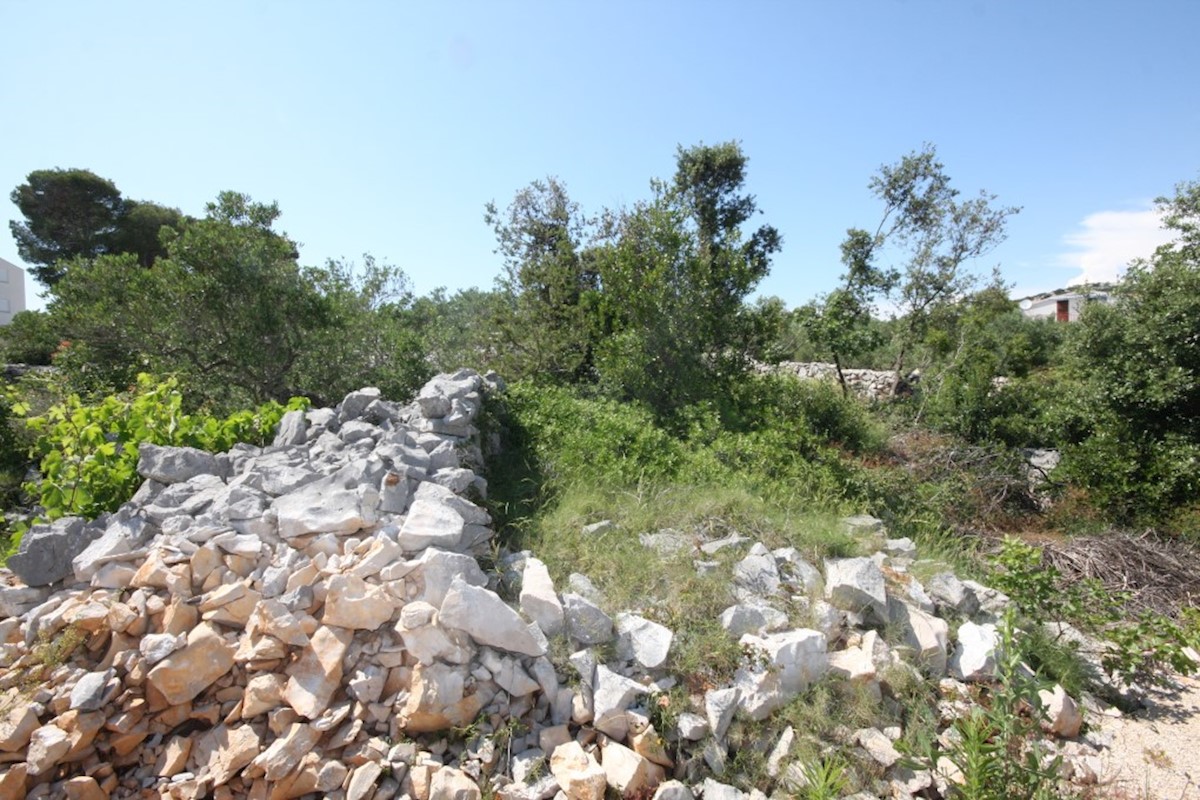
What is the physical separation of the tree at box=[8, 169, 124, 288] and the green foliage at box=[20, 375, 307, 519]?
70.1 feet

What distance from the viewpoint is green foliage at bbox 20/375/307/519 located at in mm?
3826

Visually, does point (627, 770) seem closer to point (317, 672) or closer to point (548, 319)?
point (317, 672)

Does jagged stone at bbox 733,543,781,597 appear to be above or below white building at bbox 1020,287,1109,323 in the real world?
below

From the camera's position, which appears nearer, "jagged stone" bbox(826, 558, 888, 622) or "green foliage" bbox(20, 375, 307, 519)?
"jagged stone" bbox(826, 558, 888, 622)

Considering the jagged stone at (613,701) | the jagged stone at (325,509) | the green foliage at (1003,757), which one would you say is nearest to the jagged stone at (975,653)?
the green foliage at (1003,757)

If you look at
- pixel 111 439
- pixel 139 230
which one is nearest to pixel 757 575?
pixel 111 439

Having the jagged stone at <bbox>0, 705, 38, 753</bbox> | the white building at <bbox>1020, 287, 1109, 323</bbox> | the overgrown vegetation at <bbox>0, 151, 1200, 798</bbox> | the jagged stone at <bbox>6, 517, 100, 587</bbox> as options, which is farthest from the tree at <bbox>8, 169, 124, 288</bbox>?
the white building at <bbox>1020, 287, 1109, 323</bbox>

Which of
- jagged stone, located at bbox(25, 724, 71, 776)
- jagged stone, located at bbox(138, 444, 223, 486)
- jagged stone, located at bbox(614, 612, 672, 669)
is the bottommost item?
jagged stone, located at bbox(25, 724, 71, 776)

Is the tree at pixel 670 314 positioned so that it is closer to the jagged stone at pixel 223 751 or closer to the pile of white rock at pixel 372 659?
the pile of white rock at pixel 372 659

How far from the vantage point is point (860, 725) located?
2.79m

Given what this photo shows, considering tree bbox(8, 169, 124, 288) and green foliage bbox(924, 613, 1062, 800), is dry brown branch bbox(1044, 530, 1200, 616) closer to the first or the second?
green foliage bbox(924, 613, 1062, 800)

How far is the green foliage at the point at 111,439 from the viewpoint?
3.83 metres

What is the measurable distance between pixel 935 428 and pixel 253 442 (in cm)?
855

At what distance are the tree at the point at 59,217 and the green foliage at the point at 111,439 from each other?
2136 centimetres
